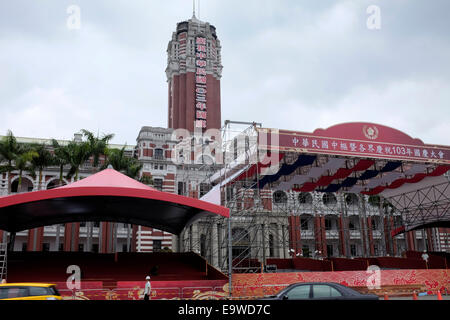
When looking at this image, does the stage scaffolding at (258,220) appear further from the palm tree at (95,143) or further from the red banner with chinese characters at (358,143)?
the palm tree at (95,143)

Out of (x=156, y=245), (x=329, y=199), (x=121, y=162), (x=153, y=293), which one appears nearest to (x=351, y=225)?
(x=329, y=199)

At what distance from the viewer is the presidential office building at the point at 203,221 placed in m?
39.2

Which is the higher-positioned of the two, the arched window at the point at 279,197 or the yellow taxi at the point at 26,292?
the arched window at the point at 279,197

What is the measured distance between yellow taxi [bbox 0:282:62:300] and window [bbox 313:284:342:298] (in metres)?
7.52

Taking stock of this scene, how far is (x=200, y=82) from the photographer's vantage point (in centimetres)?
5925

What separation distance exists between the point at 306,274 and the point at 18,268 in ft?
57.1

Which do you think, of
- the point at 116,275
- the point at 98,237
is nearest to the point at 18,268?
the point at 116,275

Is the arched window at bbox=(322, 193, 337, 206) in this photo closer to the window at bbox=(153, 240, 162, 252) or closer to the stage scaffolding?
the stage scaffolding

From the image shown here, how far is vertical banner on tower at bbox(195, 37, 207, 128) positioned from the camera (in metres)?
57.8

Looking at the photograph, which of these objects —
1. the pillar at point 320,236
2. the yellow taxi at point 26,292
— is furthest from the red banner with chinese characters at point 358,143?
the pillar at point 320,236

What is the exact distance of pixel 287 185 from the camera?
115ft

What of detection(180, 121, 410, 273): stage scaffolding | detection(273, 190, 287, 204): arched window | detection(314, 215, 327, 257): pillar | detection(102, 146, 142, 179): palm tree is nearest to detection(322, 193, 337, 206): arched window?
detection(180, 121, 410, 273): stage scaffolding

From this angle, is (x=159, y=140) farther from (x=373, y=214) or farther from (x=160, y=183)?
(x=373, y=214)

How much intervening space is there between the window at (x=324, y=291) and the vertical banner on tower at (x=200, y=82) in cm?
4732
